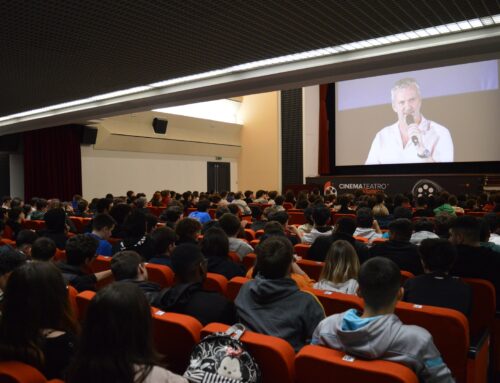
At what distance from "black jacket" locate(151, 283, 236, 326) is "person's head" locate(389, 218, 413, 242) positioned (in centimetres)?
188

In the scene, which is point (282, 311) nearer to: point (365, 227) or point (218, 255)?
point (218, 255)

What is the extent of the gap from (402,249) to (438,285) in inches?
37.4

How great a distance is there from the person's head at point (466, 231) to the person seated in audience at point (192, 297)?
6.67 feet

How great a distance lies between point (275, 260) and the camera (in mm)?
2189

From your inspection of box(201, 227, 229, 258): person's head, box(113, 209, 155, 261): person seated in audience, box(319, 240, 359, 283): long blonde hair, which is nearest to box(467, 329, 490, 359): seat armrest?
box(319, 240, 359, 283): long blonde hair

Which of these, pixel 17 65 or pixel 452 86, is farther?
pixel 452 86

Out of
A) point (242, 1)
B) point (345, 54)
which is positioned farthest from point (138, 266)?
point (345, 54)

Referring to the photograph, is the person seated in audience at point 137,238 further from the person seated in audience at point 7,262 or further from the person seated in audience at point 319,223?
the person seated in audience at point 319,223

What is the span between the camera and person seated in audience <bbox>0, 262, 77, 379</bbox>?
Result: 1650mm

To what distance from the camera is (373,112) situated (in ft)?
46.2

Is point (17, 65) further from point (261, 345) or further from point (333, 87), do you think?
point (333, 87)

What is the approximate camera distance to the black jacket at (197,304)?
2.15 m

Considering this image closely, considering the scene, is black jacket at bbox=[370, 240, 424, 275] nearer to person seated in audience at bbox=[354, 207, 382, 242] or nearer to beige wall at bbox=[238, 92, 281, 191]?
person seated in audience at bbox=[354, 207, 382, 242]

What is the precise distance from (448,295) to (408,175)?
11.2 metres
